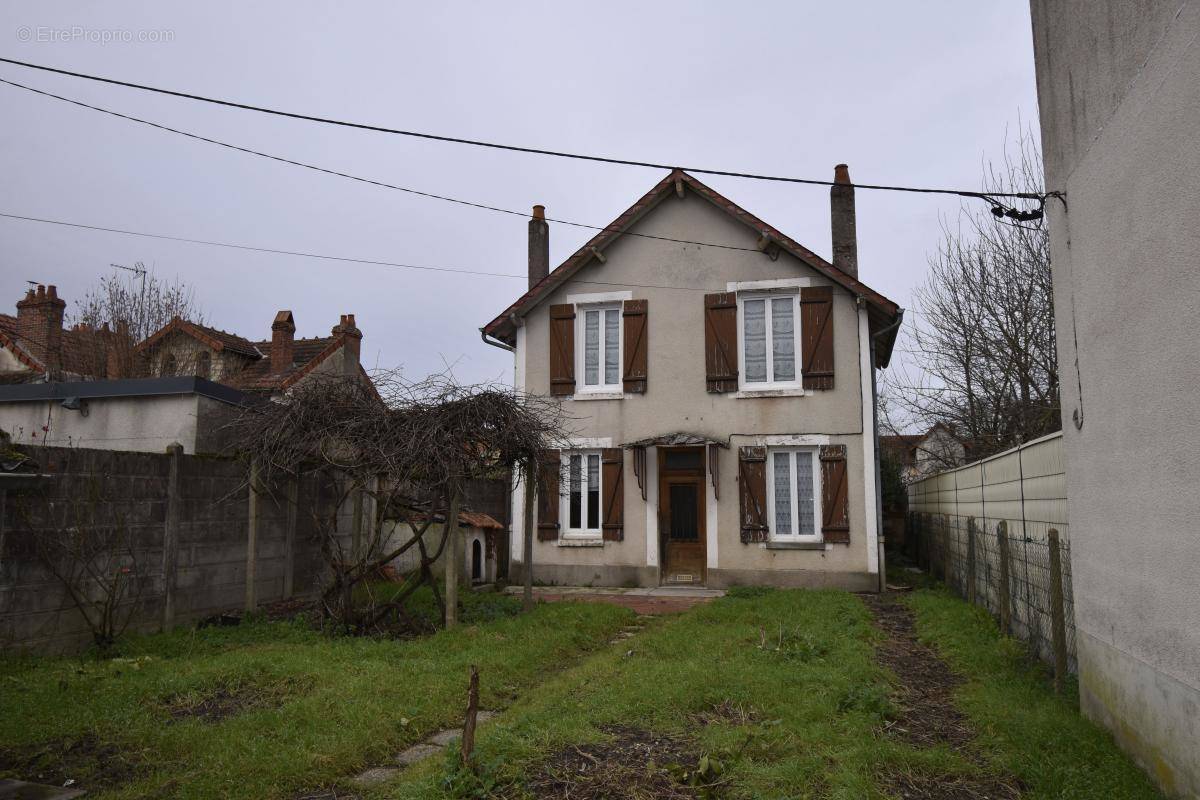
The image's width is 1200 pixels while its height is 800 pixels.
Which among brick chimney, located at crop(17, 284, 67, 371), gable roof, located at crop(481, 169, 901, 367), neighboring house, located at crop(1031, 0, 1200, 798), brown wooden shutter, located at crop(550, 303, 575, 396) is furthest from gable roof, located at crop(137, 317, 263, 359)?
neighboring house, located at crop(1031, 0, 1200, 798)

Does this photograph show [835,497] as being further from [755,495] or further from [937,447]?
[937,447]

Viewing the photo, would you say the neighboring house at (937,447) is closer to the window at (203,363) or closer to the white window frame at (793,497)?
the white window frame at (793,497)

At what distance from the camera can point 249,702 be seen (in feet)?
20.4

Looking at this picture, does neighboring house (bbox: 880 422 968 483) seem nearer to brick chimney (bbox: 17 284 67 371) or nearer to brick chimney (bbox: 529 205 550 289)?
brick chimney (bbox: 529 205 550 289)

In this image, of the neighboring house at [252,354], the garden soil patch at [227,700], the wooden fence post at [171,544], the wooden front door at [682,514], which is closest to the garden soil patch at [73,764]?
the garden soil patch at [227,700]

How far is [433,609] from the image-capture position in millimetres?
10531

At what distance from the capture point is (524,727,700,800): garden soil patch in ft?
14.4

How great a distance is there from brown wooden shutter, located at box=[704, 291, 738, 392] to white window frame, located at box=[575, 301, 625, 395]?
157 cm

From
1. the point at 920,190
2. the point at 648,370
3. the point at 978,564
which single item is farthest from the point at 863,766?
the point at 648,370

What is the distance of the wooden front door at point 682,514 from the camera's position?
14.5 m

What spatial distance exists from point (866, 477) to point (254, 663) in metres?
9.81

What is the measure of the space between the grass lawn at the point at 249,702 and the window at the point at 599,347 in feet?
22.1

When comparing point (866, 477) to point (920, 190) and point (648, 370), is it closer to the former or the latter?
point (648, 370)

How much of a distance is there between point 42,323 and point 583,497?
51.6 feet
